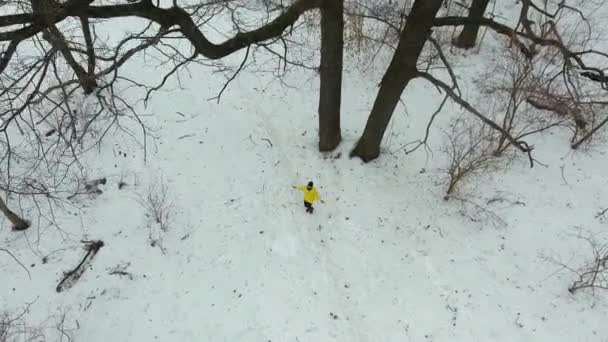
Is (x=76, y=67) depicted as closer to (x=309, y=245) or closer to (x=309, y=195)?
(x=309, y=195)

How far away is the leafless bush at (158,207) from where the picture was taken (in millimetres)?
6453

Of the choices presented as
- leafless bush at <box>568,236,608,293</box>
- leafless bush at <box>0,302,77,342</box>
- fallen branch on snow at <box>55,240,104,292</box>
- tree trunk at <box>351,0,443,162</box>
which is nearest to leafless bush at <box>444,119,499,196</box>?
tree trunk at <box>351,0,443,162</box>

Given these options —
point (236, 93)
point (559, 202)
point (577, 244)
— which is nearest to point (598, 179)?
point (559, 202)

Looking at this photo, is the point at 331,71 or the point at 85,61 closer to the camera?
the point at 331,71

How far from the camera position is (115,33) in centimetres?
1056

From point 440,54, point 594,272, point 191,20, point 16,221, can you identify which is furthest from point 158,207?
point 594,272

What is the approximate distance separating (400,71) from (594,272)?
407 cm

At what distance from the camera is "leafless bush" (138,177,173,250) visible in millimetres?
6453

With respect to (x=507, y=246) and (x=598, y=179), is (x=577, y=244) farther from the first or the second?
(x=598, y=179)

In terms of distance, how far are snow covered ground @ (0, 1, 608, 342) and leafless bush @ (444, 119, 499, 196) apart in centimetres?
29

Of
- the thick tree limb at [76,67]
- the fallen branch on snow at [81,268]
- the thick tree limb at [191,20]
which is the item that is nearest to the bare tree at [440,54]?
the thick tree limb at [191,20]

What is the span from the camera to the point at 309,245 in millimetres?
6371

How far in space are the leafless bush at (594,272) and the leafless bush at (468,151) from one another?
6.79 ft

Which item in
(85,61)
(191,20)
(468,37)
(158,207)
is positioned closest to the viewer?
(191,20)
